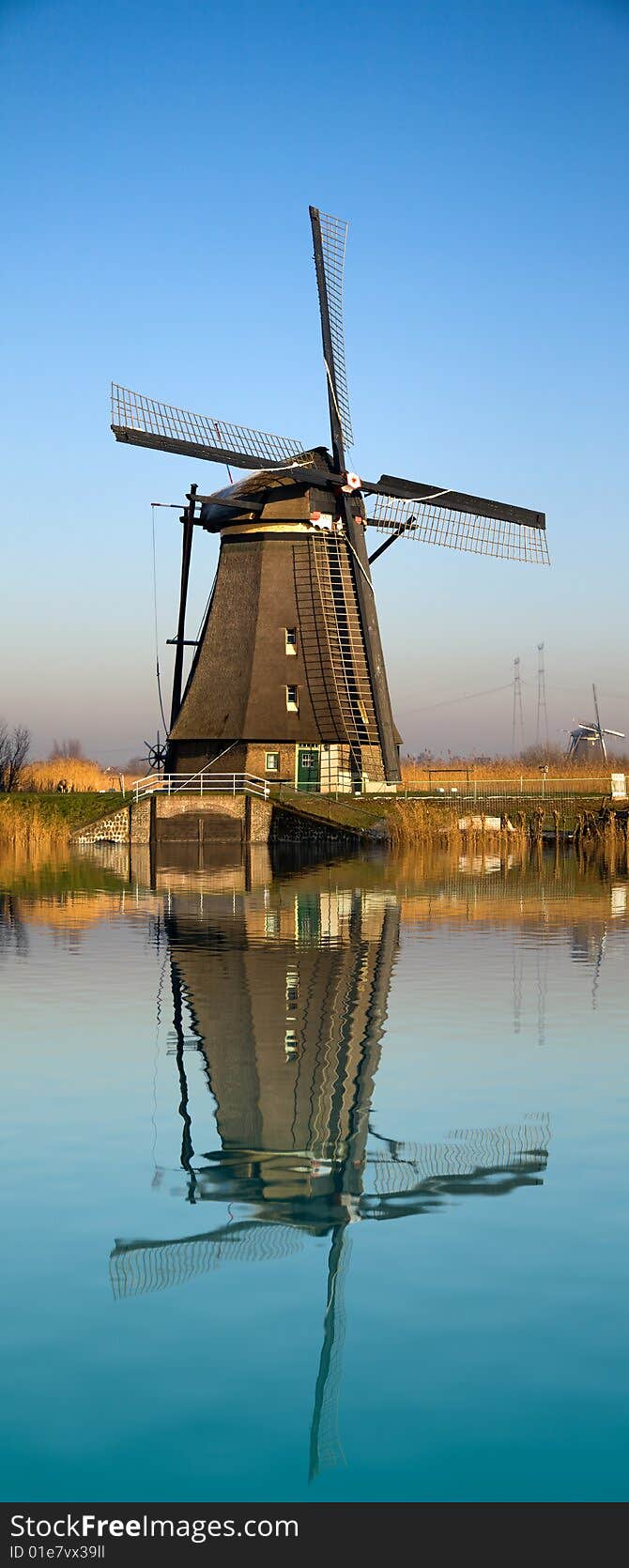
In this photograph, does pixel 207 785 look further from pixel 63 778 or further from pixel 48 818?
pixel 63 778

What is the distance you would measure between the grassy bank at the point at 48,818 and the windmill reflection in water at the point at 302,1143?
26.1m

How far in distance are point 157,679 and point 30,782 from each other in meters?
22.7

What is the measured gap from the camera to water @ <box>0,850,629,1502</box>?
4.30 meters

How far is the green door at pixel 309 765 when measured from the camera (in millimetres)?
38219

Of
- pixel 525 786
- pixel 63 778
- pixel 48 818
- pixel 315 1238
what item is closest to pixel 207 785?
pixel 48 818

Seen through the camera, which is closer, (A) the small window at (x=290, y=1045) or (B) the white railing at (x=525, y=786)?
(A) the small window at (x=290, y=1045)

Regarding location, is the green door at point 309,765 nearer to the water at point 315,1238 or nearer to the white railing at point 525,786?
the white railing at point 525,786

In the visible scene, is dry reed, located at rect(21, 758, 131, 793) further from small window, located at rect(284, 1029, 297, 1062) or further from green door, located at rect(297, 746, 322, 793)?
small window, located at rect(284, 1029, 297, 1062)

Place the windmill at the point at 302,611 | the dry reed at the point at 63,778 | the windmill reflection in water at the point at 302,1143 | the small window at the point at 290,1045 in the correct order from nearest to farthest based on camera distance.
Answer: the windmill reflection in water at the point at 302,1143 < the small window at the point at 290,1045 < the windmill at the point at 302,611 < the dry reed at the point at 63,778

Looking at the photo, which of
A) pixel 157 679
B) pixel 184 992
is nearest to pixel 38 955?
pixel 184 992

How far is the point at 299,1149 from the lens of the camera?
7.39 metres

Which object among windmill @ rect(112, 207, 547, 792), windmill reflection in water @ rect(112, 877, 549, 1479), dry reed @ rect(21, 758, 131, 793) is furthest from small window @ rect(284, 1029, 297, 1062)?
dry reed @ rect(21, 758, 131, 793)

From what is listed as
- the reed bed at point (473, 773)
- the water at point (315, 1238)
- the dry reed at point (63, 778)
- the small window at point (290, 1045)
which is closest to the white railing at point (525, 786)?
the reed bed at point (473, 773)
